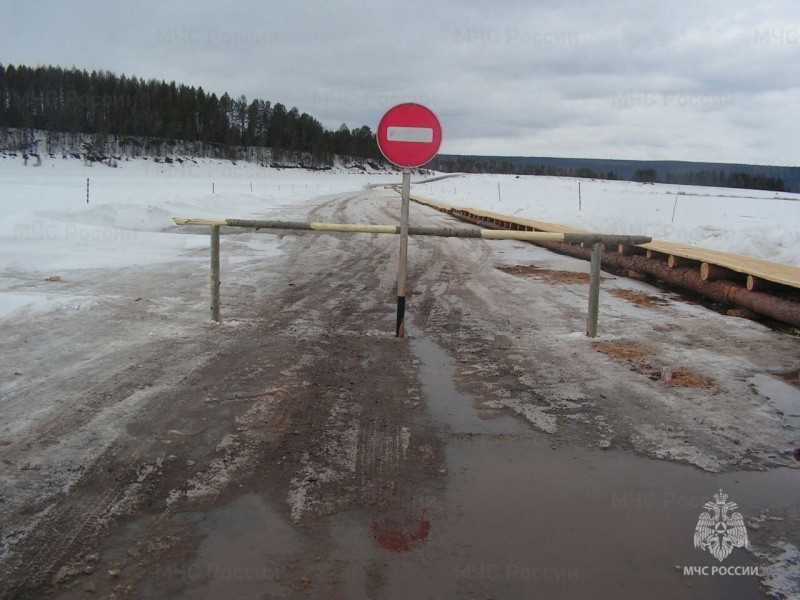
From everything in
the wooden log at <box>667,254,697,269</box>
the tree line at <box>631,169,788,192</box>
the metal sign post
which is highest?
the tree line at <box>631,169,788,192</box>

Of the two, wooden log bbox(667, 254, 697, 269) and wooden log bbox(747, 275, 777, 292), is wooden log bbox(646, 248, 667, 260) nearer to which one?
wooden log bbox(667, 254, 697, 269)

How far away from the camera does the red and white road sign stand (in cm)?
604

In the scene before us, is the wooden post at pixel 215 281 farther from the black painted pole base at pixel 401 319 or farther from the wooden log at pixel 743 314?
the wooden log at pixel 743 314

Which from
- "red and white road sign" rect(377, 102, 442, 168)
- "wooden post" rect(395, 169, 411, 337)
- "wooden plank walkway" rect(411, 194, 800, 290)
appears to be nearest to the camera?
"red and white road sign" rect(377, 102, 442, 168)

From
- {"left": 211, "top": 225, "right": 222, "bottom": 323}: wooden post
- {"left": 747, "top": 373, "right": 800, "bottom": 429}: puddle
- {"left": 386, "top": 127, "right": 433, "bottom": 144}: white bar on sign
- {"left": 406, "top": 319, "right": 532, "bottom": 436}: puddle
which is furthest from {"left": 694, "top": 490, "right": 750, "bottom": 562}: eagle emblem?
{"left": 211, "top": 225, "right": 222, "bottom": 323}: wooden post

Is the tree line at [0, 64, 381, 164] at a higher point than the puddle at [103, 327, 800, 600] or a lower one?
higher

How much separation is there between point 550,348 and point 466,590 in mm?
3874

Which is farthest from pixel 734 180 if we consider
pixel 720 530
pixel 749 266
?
pixel 720 530

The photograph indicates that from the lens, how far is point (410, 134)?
20.0ft

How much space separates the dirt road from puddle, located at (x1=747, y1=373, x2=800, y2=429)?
0.03 meters

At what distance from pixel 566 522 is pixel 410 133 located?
164 inches

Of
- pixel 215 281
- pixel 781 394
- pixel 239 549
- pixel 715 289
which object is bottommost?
pixel 239 549

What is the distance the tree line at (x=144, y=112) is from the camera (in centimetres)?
10111

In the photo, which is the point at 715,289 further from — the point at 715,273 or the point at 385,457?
the point at 385,457
